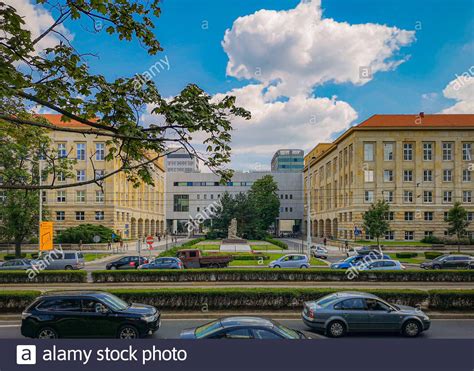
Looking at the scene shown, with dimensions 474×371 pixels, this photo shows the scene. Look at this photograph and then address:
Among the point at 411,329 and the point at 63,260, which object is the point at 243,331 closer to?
the point at 411,329

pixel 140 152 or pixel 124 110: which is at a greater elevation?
pixel 124 110

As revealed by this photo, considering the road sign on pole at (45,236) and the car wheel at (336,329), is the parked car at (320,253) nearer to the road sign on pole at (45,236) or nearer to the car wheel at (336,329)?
the road sign on pole at (45,236)

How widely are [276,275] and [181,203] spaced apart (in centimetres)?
8126

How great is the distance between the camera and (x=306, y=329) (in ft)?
41.2

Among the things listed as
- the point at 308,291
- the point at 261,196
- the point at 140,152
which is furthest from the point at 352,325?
the point at 261,196

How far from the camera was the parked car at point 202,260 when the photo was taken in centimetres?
2964

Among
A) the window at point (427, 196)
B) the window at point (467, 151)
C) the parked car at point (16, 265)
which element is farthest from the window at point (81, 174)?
the window at point (467, 151)

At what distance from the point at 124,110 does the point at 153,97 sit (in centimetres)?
62

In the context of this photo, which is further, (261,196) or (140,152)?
(261,196)

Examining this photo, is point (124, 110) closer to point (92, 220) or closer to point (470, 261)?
point (470, 261)

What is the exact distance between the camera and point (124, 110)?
7.11 m

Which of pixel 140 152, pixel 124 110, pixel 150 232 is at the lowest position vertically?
pixel 150 232

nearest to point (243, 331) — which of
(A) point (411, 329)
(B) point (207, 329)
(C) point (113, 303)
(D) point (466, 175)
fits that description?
(B) point (207, 329)

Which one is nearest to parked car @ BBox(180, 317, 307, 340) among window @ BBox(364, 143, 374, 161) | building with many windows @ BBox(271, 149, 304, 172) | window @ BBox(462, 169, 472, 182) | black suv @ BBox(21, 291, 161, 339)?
black suv @ BBox(21, 291, 161, 339)
